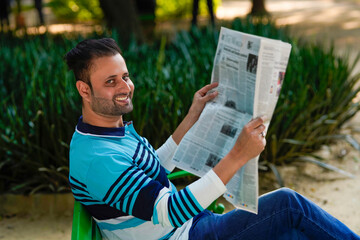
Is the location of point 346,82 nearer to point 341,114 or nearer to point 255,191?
point 341,114

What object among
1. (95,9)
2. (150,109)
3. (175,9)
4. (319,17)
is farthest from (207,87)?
(95,9)

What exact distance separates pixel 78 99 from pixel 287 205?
1.90 metres

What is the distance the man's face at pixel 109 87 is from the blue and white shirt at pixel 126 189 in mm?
72

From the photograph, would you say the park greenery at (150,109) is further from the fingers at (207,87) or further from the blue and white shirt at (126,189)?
the blue and white shirt at (126,189)

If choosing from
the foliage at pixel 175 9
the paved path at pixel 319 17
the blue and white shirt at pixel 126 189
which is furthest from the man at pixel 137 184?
the foliage at pixel 175 9

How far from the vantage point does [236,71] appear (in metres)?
1.66

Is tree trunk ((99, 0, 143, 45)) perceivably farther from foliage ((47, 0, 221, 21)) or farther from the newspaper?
foliage ((47, 0, 221, 21))

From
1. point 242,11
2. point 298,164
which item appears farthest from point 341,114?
point 242,11

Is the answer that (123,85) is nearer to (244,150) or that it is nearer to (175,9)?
(244,150)

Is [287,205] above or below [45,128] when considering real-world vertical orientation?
above

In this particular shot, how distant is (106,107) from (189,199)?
0.42m

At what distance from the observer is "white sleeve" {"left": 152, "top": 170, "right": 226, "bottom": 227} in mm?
1435

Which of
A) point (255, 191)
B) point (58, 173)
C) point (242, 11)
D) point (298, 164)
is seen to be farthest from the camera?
point (242, 11)

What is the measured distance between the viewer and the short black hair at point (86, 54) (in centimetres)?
155
